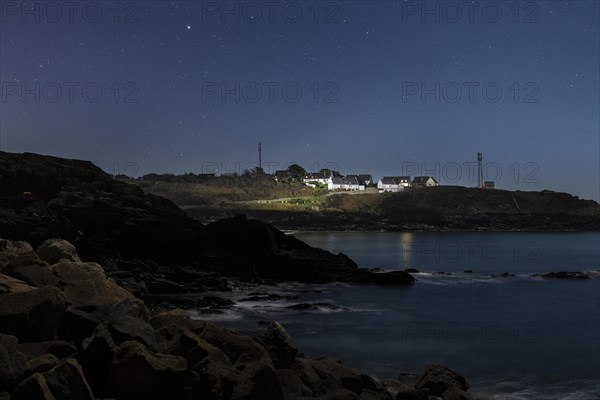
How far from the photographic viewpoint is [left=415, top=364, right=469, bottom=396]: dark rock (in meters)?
→ 13.1

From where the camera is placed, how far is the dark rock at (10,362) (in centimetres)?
809

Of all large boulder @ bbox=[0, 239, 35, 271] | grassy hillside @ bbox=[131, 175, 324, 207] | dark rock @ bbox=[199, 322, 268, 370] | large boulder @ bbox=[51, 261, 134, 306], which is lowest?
dark rock @ bbox=[199, 322, 268, 370]

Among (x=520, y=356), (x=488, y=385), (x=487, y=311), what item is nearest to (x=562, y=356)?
(x=520, y=356)

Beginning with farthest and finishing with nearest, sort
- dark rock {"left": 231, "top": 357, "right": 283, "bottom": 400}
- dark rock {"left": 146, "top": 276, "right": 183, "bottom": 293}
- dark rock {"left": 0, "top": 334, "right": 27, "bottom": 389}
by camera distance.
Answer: dark rock {"left": 146, "top": 276, "right": 183, "bottom": 293} → dark rock {"left": 231, "top": 357, "right": 283, "bottom": 400} → dark rock {"left": 0, "top": 334, "right": 27, "bottom": 389}

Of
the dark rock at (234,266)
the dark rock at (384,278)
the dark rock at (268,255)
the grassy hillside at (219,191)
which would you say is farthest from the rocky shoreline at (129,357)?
the grassy hillside at (219,191)

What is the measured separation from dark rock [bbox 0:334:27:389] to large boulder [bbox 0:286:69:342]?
50.6 inches

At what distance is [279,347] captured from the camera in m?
12.8

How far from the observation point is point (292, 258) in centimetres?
4412

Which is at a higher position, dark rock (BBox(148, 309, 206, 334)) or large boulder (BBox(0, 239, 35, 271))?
large boulder (BBox(0, 239, 35, 271))

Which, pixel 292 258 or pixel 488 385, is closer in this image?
pixel 488 385

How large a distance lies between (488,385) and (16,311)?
49.5 feet

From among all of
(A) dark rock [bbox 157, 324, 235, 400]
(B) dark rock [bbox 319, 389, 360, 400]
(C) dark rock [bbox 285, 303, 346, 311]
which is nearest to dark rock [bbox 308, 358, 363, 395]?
(B) dark rock [bbox 319, 389, 360, 400]

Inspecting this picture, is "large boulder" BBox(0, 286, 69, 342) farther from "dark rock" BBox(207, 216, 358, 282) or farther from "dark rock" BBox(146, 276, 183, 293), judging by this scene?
"dark rock" BBox(207, 216, 358, 282)

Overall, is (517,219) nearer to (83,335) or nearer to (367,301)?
(367,301)
